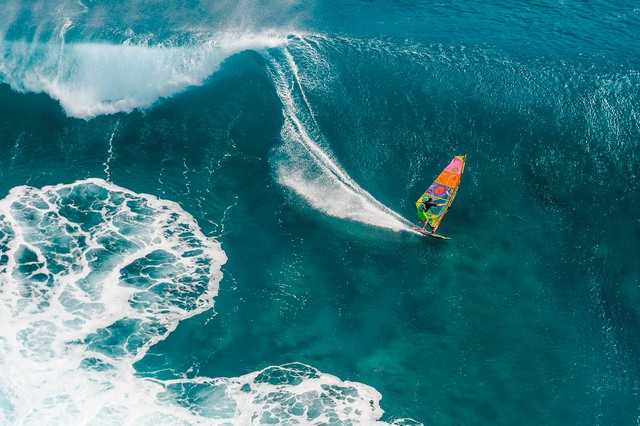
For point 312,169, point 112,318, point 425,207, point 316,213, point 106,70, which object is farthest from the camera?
point 106,70

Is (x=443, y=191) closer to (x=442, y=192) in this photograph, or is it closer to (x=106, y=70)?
(x=442, y=192)

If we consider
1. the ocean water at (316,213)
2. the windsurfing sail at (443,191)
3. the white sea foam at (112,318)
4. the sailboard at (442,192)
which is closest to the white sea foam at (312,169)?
the ocean water at (316,213)

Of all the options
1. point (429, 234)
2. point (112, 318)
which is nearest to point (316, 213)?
point (429, 234)

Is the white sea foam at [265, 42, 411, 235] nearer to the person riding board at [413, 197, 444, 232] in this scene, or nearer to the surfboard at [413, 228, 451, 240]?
the surfboard at [413, 228, 451, 240]

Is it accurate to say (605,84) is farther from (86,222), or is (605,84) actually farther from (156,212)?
(86,222)

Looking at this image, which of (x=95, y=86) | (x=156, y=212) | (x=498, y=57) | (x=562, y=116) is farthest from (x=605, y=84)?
(x=95, y=86)
